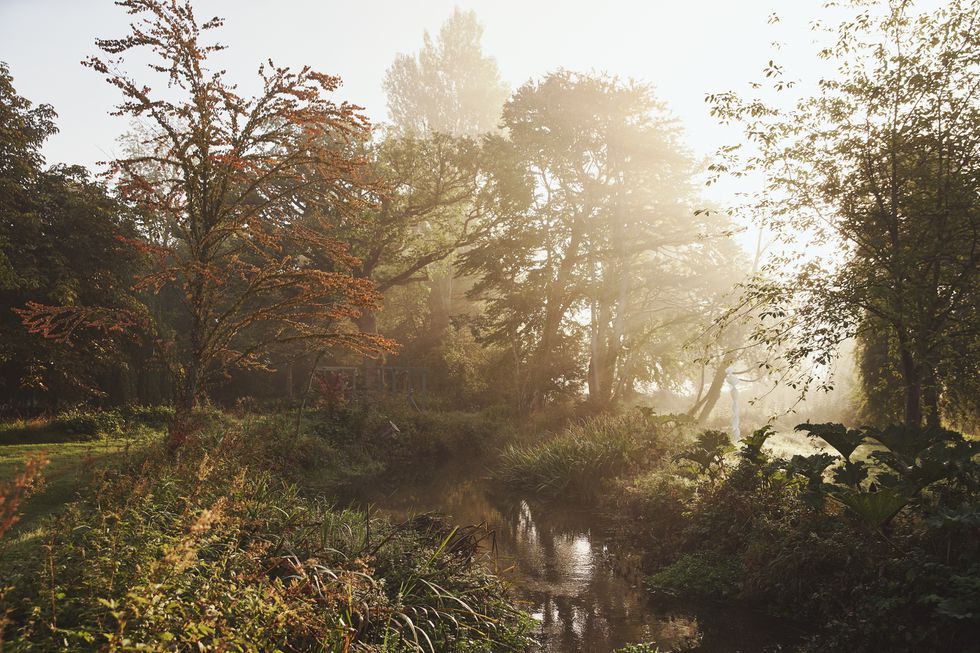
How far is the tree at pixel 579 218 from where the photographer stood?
68.1 ft

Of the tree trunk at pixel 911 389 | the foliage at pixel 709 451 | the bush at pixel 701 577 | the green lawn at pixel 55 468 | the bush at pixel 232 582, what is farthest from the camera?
the foliage at pixel 709 451

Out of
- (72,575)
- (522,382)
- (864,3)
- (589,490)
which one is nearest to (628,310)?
(522,382)

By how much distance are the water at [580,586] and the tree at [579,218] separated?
381 inches

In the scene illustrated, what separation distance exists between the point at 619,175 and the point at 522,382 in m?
8.69

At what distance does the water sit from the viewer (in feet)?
19.5

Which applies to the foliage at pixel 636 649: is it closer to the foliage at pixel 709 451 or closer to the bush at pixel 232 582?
the bush at pixel 232 582

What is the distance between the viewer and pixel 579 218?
69.0 feet

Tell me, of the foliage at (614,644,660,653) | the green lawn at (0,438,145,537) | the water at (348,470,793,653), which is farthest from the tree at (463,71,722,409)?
the foliage at (614,644,660,653)

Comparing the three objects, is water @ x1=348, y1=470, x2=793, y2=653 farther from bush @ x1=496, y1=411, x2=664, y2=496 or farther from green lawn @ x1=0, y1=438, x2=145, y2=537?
green lawn @ x1=0, y1=438, x2=145, y2=537

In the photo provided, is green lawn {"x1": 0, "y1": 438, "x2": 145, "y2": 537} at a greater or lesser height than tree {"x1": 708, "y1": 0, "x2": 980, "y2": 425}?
lesser

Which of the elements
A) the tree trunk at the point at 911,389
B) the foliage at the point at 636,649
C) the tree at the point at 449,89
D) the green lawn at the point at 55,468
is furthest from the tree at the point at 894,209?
the tree at the point at 449,89

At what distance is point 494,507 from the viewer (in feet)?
39.7

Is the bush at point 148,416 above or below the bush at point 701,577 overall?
above

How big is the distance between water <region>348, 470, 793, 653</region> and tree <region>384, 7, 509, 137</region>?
30.6m
